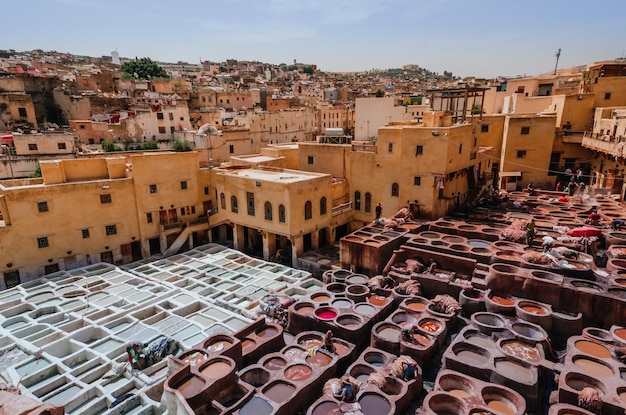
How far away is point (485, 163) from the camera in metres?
31.4

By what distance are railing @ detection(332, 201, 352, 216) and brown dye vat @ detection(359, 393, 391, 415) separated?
17340mm

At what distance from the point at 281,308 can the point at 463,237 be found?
11589mm

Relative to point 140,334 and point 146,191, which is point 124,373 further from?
point 146,191

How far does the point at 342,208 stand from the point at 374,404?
1846cm

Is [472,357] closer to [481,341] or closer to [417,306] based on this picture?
[481,341]

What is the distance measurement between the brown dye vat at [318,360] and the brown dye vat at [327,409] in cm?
173

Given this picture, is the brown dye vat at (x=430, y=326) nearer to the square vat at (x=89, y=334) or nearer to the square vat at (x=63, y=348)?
the square vat at (x=89, y=334)

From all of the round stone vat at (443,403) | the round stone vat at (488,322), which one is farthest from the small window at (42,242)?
the round stone vat at (488,322)

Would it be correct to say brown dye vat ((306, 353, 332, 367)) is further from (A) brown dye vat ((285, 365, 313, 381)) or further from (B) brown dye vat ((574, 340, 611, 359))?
(B) brown dye vat ((574, 340, 611, 359))

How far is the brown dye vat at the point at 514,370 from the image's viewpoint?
492 inches

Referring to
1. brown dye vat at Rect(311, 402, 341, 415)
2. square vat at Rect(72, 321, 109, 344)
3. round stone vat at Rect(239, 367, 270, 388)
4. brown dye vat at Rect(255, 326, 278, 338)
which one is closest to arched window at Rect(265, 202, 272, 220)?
brown dye vat at Rect(255, 326, 278, 338)

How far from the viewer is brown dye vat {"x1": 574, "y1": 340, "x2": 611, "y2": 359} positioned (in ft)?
44.0

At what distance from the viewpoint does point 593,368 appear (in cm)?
1267

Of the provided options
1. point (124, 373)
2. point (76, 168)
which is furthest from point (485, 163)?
point (76, 168)
